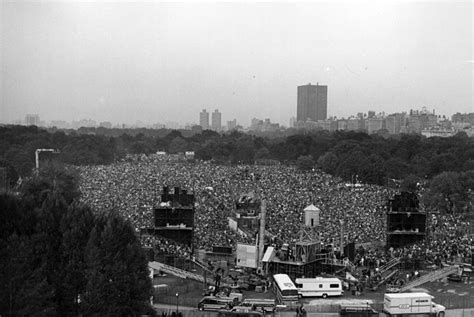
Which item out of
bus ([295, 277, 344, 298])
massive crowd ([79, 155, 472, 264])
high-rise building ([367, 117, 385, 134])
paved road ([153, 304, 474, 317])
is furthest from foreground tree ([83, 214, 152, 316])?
high-rise building ([367, 117, 385, 134])

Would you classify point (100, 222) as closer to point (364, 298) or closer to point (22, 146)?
point (364, 298)

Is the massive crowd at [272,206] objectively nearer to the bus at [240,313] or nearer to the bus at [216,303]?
the bus at [216,303]

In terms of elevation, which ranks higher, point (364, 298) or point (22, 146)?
point (22, 146)

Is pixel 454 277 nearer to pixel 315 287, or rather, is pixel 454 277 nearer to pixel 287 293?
pixel 315 287

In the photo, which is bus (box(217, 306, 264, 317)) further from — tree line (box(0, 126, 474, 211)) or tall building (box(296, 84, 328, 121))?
tree line (box(0, 126, 474, 211))

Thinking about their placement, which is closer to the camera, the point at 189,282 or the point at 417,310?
the point at 417,310

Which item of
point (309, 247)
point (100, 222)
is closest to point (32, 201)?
point (100, 222)

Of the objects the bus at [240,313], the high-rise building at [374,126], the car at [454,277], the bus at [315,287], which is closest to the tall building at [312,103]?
the car at [454,277]
